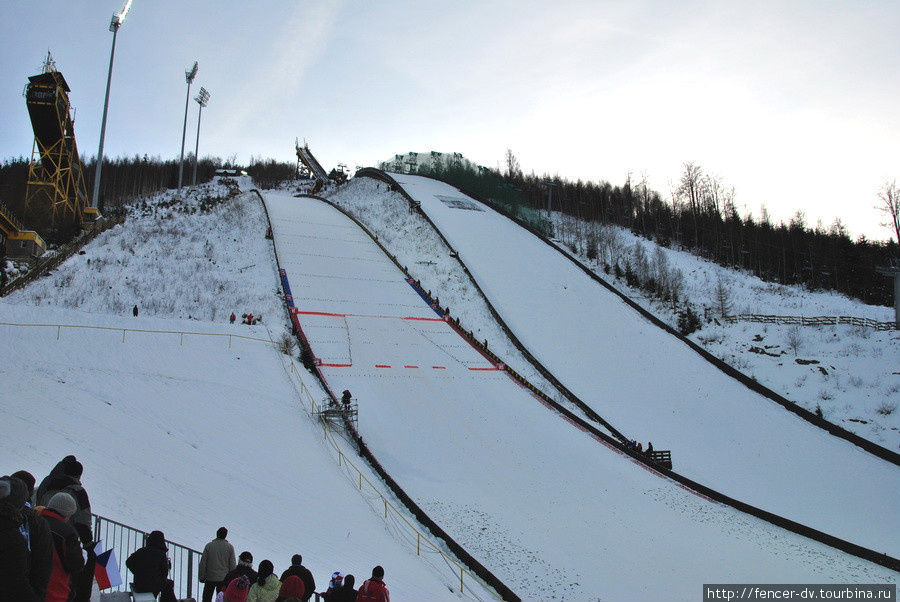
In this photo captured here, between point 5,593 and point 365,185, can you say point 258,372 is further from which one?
point 365,185

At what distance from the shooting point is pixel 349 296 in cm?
2592

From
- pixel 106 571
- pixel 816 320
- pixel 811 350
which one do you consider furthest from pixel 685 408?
pixel 106 571

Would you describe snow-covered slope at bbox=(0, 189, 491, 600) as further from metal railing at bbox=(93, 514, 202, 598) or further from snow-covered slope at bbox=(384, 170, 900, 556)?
snow-covered slope at bbox=(384, 170, 900, 556)

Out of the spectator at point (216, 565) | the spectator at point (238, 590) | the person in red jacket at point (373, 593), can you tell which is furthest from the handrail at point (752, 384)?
the spectator at point (238, 590)

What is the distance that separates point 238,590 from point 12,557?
2.80 meters

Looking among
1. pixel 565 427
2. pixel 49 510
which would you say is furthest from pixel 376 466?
pixel 49 510

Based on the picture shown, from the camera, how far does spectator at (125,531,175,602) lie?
188 inches

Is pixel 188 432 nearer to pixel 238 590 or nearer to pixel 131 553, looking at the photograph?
pixel 131 553

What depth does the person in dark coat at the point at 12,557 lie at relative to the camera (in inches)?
103

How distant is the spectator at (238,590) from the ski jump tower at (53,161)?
2894 centimetres

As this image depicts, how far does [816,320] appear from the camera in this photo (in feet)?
82.2

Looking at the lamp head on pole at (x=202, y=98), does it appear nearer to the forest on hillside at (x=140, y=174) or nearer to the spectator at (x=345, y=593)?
the forest on hillside at (x=140, y=174)

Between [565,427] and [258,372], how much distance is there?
9386mm

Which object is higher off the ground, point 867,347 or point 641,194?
point 641,194
